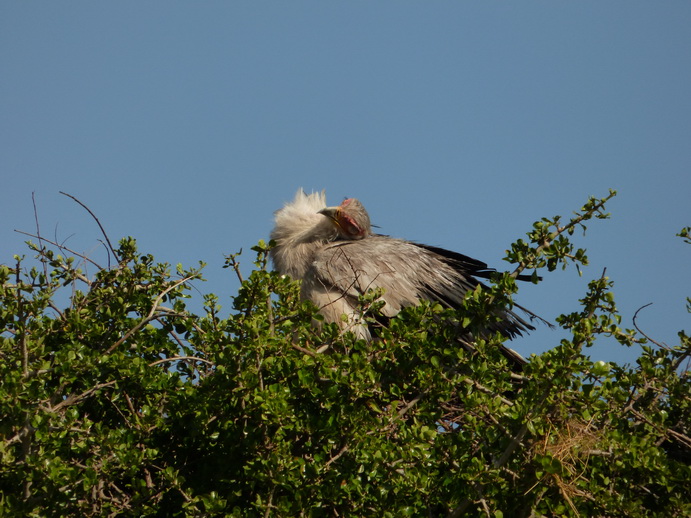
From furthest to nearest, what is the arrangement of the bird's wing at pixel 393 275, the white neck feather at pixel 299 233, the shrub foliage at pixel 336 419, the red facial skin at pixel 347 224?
the red facial skin at pixel 347 224, the white neck feather at pixel 299 233, the bird's wing at pixel 393 275, the shrub foliage at pixel 336 419

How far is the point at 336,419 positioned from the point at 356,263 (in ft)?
8.86

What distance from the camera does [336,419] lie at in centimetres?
324

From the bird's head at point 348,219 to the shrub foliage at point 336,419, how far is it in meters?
2.65

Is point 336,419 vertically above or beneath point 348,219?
beneath

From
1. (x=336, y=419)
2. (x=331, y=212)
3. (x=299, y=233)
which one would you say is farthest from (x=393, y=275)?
(x=336, y=419)

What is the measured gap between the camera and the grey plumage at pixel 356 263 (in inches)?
225

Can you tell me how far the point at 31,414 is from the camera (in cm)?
316

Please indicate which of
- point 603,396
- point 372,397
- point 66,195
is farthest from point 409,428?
point 66,195

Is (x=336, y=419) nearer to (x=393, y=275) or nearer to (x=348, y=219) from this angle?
(x=393, y=275)

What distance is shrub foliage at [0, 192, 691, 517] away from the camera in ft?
10.2

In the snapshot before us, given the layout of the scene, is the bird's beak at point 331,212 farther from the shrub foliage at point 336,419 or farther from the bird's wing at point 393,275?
the shrub foliage at point 336,419

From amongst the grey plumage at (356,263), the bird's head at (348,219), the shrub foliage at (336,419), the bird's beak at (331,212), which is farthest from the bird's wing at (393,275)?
the shrub foliage at (336,419)

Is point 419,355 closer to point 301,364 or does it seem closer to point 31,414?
point 301,364

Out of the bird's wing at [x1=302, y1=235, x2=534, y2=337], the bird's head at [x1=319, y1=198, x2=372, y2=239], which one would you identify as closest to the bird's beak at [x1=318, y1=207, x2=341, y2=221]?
the bird's head at [x1=319, y1=198, x2=372, y2=239]
